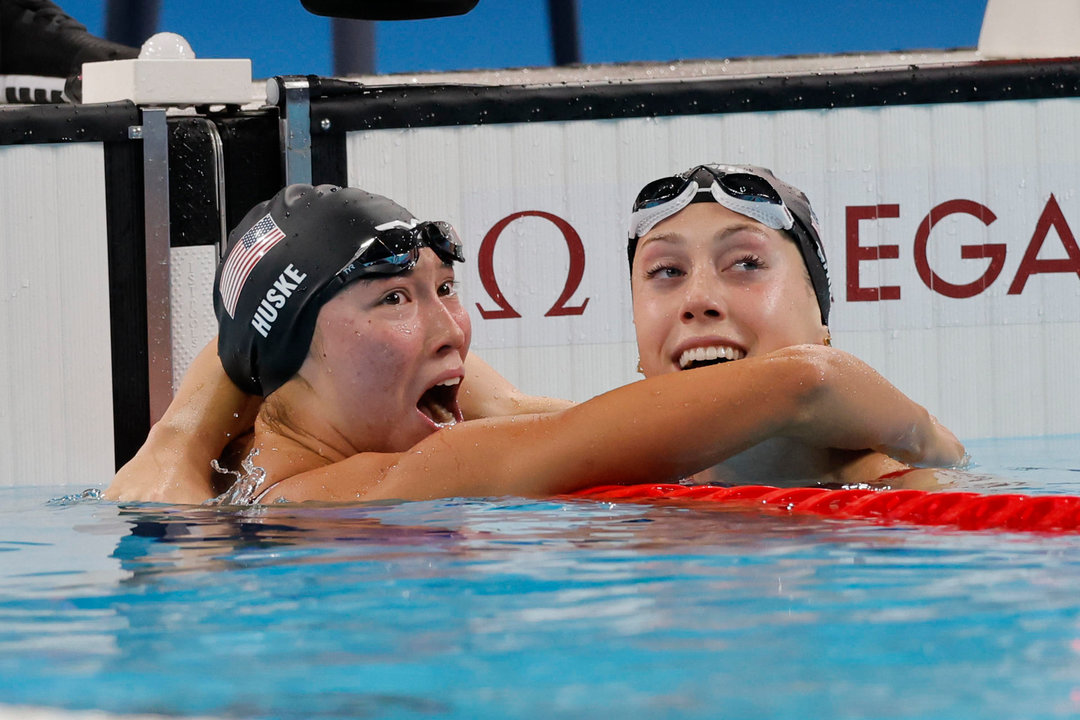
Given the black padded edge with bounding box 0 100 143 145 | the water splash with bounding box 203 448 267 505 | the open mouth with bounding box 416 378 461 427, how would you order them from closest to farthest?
the water splash with bounding box 203 448 267 505
the open mouth with bounding box 416 378 461 427
the black padded edge with bounding box 0 100 143 145

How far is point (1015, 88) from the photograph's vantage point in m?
5.43

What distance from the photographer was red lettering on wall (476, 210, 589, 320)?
542 centimetres

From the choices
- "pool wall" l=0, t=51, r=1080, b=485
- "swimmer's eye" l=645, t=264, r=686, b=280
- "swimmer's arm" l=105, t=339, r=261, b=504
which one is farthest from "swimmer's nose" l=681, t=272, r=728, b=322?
"pool wall" l=0, t=51, r=1080, b=485

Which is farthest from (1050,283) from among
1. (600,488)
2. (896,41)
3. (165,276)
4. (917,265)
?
(896,41)

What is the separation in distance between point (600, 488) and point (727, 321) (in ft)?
1.79

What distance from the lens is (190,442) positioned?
11.2ft

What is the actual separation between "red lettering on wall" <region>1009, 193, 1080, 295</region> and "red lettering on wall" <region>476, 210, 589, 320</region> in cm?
186

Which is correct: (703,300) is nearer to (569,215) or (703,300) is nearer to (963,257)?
(569,215)

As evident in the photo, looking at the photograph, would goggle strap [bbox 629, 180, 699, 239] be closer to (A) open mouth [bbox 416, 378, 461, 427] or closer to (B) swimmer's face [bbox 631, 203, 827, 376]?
(B) swimmer's face [bbox 631, 203, 827, 376]

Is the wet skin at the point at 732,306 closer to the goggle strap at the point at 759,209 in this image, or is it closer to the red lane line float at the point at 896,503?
the goggle strap at the point at 759,209

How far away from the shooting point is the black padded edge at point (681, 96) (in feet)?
17.8

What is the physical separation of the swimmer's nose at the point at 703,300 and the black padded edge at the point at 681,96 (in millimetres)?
2398

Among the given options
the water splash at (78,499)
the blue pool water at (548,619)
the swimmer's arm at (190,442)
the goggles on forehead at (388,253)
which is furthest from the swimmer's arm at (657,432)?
the water splash at (78,499)

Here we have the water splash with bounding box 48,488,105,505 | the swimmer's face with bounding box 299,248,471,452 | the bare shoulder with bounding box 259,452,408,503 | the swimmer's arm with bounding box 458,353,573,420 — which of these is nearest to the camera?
the bare shoulder with bounding box 259,452,408,503
